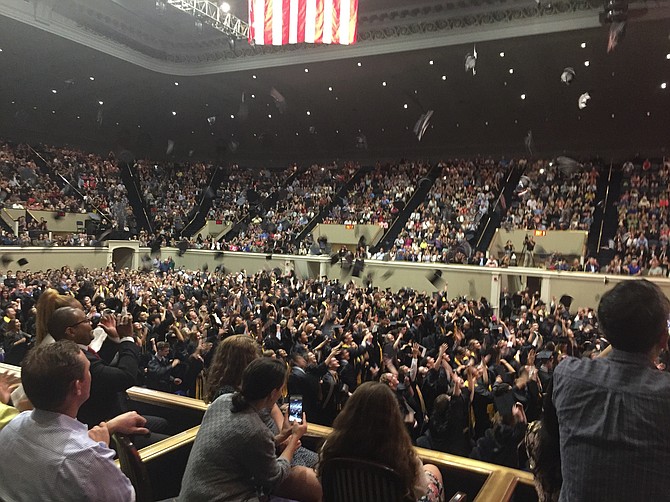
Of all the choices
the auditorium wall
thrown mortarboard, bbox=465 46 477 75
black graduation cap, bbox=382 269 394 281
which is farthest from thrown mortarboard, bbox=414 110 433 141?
black graduation cap, bbox=382 269 394 281

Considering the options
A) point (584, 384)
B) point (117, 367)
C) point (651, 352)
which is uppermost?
point (651, 352)

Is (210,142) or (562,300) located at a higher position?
(210,142)

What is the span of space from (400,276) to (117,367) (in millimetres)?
15644

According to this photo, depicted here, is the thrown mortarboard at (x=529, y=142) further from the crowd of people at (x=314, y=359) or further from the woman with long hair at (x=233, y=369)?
the woman with long hair at (x=233, y=369)

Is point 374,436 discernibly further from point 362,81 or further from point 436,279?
point 362,81

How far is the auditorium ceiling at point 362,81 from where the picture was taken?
57.4 ft

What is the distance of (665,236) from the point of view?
1672 cm

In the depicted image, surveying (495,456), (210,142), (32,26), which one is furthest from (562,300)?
(210,142)

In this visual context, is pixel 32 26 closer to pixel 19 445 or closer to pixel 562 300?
pixel 562 300

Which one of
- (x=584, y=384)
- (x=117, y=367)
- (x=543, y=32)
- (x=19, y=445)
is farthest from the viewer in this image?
(x=543, y=32)

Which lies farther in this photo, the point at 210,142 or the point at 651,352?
the point at 210,142

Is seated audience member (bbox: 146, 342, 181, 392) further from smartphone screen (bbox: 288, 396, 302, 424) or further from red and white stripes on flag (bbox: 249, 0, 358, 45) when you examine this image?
red and white stripes on flag (bbox: 249, 0, 358, 45)

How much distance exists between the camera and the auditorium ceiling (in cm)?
1748

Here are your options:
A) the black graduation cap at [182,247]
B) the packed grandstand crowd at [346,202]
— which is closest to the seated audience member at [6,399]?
the packed grandstand crowd at [346,202]
